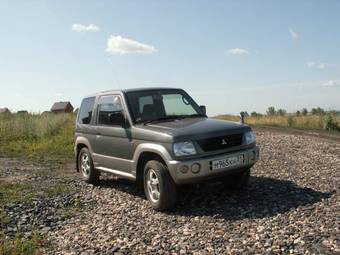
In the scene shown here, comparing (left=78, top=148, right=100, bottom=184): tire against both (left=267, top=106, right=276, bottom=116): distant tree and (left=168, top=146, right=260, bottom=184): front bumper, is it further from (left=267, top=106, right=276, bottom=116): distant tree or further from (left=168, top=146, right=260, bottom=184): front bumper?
(left=267, top=106, right=276, bottom=116): distant tree

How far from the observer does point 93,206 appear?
7938 mm

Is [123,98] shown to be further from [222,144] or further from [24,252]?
[24,252]

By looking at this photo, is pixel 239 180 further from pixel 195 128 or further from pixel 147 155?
pixel 147 155

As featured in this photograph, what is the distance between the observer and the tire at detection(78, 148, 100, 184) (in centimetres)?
944

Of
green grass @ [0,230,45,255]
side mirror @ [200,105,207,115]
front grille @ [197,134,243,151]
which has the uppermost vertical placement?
side mirror @ [200,105,207,115]

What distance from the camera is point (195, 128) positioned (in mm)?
6906

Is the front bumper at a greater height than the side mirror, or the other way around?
the side mirror

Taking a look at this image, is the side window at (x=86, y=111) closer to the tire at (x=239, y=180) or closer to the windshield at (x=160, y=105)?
the windshield at (x=160, y=105)

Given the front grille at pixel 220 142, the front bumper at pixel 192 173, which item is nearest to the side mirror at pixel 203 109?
the front grille at pixel 220 142

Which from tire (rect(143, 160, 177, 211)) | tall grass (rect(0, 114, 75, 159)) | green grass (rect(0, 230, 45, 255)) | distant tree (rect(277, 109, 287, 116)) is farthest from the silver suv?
distant tree (rect(277, 109, 287, 116))

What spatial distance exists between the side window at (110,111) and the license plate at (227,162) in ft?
6.85

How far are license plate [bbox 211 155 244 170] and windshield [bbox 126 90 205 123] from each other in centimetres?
152

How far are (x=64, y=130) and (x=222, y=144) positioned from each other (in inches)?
655

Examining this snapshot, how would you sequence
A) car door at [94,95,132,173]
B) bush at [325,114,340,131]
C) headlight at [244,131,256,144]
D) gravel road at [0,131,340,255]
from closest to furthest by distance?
gravel road at [0,131,340,255], headlight at [244,131,256,144], car door at [94,95,132,173], bush at [325,114,340,131]
